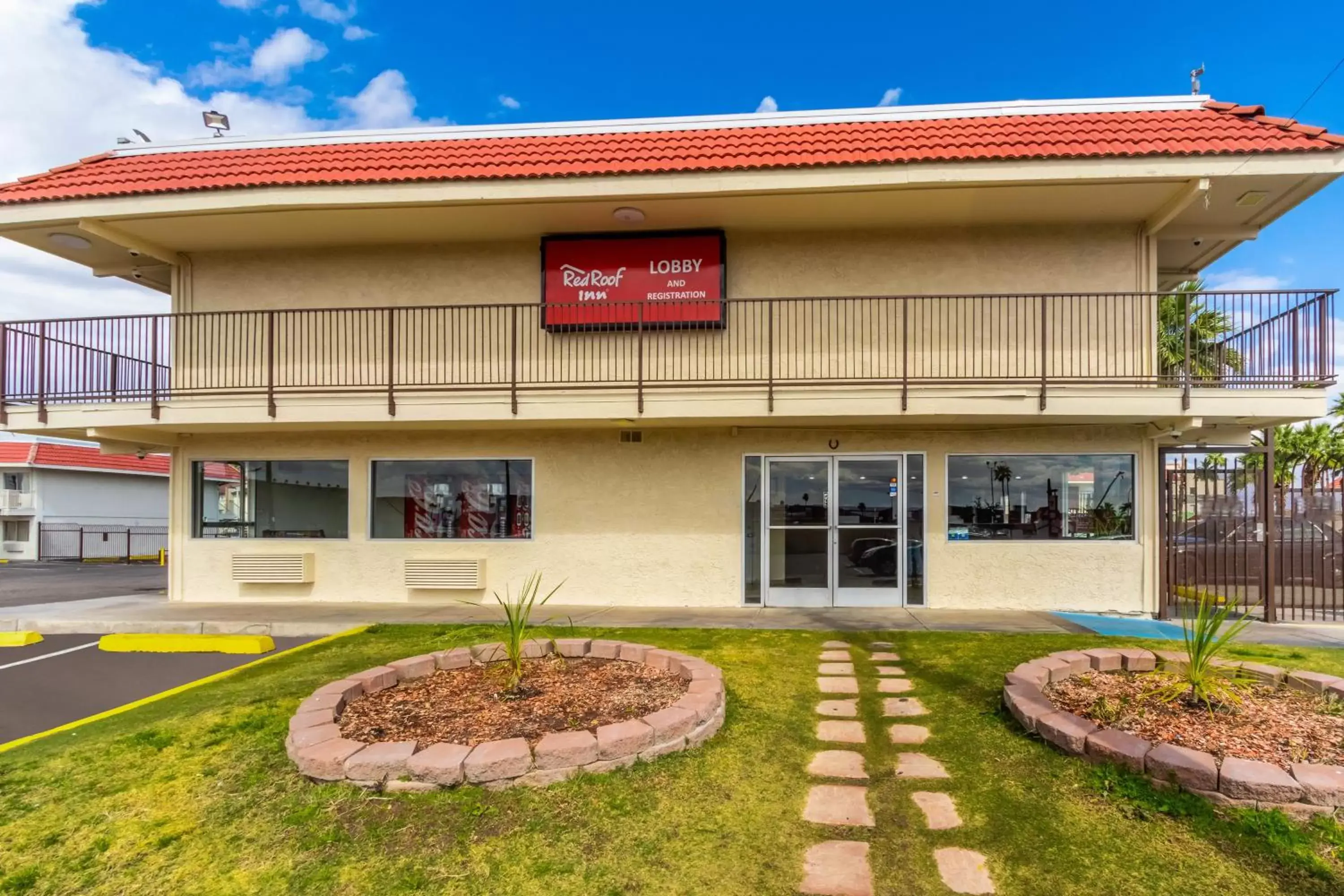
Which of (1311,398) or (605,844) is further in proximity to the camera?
(1311,398)

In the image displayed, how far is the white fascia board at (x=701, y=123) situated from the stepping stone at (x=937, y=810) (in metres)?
9.05

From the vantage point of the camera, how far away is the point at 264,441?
10.8 meters

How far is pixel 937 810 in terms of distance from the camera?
3.68m

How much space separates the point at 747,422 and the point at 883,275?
2.81m

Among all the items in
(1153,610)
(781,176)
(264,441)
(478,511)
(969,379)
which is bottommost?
(1153,610)

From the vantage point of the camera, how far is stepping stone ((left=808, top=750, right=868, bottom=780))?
413 cm

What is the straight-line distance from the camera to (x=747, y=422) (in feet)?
31.5

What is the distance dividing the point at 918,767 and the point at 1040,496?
6662mm

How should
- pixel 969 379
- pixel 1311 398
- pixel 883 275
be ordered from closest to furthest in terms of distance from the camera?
pixel 1311 398 → pixel 969 379 → pixel 883 275

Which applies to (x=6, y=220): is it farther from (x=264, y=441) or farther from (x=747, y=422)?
(x=747, y=422)

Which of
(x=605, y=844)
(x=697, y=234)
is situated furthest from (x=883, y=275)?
(x=605, y=844)

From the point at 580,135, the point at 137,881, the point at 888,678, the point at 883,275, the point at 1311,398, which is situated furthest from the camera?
the point at 580,135

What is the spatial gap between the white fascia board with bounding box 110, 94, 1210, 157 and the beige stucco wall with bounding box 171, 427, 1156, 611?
4.46 meters

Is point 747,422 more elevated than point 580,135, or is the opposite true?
point 580,135
